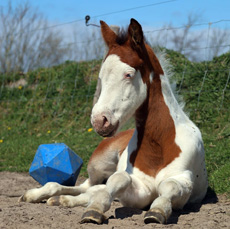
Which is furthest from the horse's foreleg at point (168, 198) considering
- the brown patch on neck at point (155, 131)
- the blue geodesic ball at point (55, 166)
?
the blue geodesic ball at point (55, 166)

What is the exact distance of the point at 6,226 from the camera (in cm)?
270

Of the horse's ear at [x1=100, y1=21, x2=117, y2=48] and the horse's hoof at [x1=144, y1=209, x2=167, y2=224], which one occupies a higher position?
the horse's ear at [x1=100, y1=21, x2=117, y2=48]

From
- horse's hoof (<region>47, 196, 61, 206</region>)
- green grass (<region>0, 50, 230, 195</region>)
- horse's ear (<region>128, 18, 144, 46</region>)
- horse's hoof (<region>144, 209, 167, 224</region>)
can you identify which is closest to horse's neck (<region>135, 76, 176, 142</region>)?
horse's ear (<region>128, 18, 144, 46</region>)

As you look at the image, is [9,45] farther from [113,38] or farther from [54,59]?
[113,38]

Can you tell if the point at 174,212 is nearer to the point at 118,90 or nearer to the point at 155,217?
the point at 155,217

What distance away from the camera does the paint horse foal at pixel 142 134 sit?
10.6 feet

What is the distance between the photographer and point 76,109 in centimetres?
983

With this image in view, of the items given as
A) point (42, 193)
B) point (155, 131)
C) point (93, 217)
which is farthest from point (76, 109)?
point (93, 217)

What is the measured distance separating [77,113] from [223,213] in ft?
22.2

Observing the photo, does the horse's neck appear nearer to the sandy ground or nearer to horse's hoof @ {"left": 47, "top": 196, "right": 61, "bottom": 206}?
the sandy ground

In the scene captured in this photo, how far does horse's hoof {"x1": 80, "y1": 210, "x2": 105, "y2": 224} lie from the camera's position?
283cm

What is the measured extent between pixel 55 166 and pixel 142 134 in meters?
1.13

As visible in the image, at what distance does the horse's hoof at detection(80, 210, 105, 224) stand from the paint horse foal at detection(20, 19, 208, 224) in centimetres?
12

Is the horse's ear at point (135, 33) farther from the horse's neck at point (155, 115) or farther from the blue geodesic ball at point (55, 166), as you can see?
the blue geodesic ball at point (55, 166)
